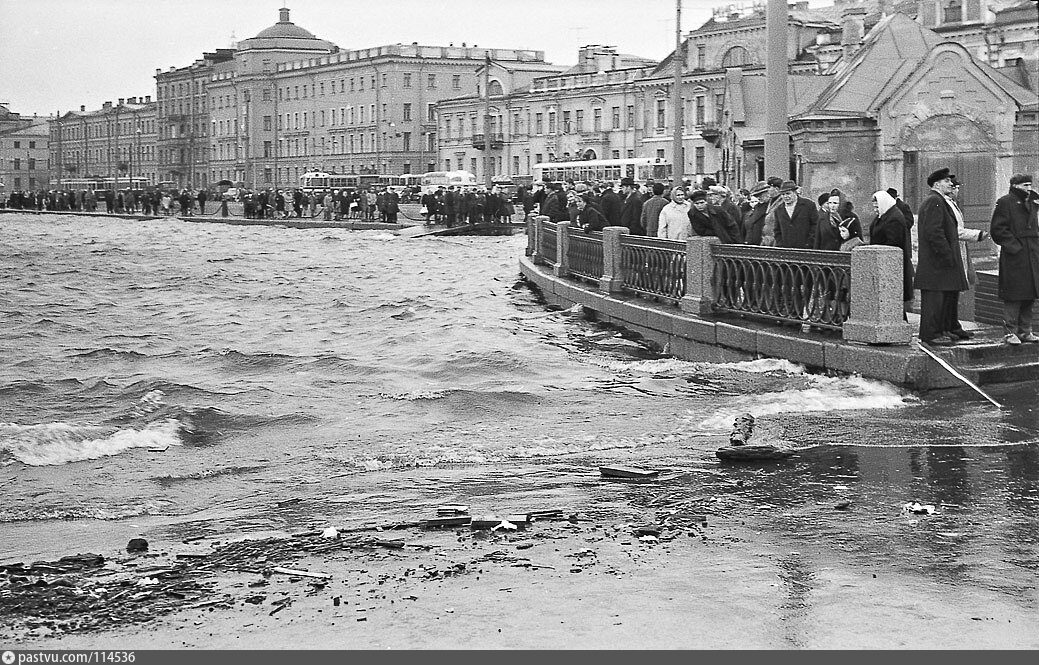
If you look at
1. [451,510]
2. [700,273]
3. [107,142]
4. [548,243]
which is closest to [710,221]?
[700,273]

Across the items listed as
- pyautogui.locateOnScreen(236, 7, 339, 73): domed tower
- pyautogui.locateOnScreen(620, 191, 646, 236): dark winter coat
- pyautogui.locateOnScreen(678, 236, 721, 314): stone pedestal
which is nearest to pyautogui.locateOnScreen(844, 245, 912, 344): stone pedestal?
pyautogui.locateOnScreen(678, 236, 721, 314): stone pedestal

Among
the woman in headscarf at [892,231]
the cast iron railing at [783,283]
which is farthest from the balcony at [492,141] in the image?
the woman in headscarf at [892,231]

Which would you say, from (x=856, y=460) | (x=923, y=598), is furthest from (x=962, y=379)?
(x=923, y=598)

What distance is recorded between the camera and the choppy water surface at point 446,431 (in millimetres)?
8758

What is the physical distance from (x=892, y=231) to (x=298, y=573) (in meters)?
8.89

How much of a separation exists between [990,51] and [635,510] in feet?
213

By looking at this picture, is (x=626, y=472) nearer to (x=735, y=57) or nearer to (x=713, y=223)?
(x=713, y=223)

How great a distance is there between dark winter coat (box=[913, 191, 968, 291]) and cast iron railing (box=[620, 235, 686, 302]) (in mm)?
4454

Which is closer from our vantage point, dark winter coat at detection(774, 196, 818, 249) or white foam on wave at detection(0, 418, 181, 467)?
white foam on wave at detection(0, 418, 181, 467)

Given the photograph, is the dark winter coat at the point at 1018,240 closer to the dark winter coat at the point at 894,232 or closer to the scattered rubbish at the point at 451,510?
the dark winter coat at the point at 894,232

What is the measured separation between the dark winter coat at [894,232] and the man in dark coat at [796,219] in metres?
1.18

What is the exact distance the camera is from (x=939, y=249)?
13484 mm

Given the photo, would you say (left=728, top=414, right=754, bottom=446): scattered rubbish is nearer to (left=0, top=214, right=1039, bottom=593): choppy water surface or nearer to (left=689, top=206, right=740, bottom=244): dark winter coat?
(left=0, top=214, right=1039, bottom=593): choppy water surface

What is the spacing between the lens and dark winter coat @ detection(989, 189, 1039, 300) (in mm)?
13312
